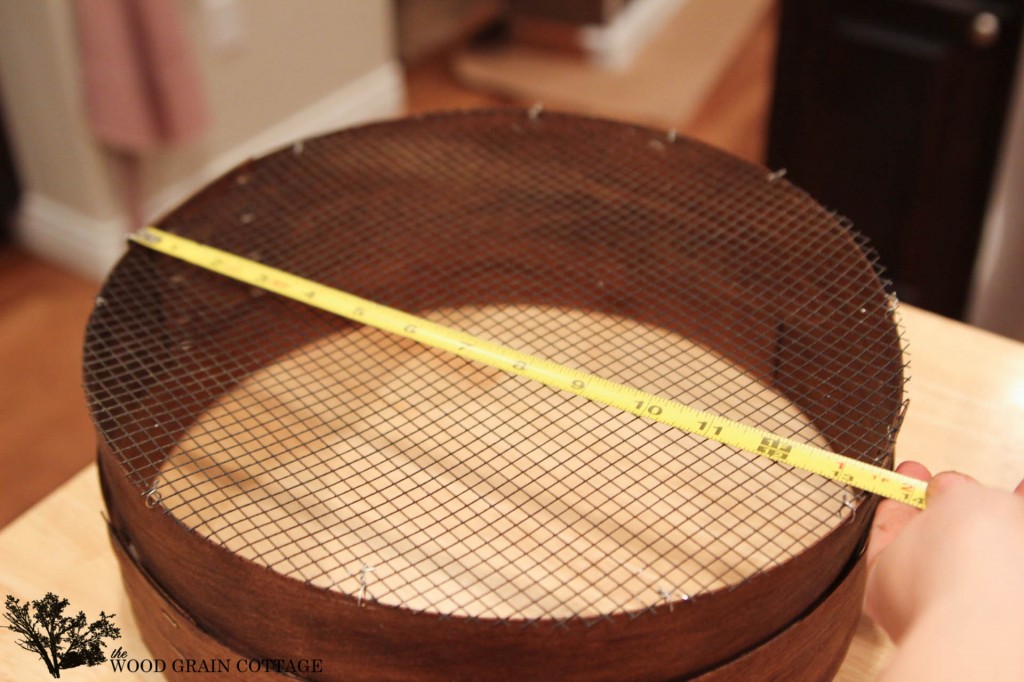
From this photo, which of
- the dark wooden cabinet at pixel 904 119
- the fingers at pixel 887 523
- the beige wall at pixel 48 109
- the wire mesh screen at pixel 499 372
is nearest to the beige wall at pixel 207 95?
the beige wall at pixel 48 109

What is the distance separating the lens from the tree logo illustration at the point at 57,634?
652mm

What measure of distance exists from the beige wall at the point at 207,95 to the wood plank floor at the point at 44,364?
3.0 inches

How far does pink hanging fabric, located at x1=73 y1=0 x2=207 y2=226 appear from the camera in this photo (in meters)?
Answer: 1.74

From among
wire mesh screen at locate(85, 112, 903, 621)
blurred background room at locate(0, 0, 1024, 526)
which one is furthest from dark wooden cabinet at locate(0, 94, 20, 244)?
wire mesh screen at locate(85, 112, 903, 621)

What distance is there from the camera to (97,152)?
1.93m

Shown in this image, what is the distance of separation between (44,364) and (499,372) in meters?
1.37

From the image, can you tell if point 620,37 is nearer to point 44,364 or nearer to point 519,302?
point 44,364

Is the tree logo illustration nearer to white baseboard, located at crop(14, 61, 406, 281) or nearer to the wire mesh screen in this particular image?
the wire mesh screen

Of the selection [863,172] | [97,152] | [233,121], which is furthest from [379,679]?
[233,121]

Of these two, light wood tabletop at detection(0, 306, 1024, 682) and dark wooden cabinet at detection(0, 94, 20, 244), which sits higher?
light wood tabletop at detection(0, 306, 1024, 682)

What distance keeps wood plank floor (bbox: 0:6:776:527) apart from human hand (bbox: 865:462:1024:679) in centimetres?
137

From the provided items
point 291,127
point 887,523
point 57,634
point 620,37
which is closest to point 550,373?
point 887,523

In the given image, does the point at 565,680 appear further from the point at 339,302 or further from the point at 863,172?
the point at 863,172

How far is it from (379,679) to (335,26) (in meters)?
2.00
